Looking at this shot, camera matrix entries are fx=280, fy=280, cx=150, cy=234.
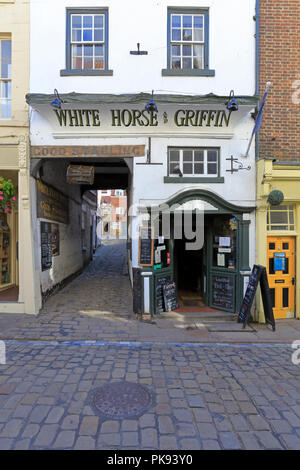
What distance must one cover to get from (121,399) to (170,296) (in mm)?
4051

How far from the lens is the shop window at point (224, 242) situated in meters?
7.54

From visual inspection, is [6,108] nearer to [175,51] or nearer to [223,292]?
[175,51]

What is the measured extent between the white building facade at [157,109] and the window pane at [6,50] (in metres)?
0.93

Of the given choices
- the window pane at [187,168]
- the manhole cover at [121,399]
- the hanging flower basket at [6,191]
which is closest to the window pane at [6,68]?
the hanging flower basket at [6,191]

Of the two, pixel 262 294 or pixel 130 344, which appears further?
pixel 262 294

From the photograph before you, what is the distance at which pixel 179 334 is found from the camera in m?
6.21

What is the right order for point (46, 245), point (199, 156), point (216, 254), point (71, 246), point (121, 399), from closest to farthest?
point (121, 399) < point (199, 156) < point (216, 254) < point (46, 245) < point (71, 246)

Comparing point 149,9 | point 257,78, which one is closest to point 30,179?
point 149,9

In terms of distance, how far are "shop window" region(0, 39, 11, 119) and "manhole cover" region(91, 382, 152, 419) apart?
7372mm

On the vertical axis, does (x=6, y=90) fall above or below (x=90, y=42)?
below

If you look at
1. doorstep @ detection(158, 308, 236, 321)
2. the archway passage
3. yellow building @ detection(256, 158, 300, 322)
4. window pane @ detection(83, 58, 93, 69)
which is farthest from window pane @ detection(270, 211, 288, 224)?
window pane @ detection(83, 58, 93, 69)

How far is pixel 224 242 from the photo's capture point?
7688 mm

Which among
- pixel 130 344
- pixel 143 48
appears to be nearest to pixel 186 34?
pixel 143 48

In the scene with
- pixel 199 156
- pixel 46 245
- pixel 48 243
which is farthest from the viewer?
pixel 48 243
